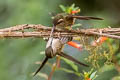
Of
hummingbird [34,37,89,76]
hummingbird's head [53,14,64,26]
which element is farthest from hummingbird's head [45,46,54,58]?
hummingbird's head [53,14,64,26]

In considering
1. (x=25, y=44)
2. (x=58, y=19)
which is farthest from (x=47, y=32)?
(x=25, y=44)

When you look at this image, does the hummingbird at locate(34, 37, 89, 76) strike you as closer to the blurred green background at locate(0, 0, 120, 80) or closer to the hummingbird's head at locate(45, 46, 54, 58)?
the hummingbird's head at locate(45, 46, 54, 58)

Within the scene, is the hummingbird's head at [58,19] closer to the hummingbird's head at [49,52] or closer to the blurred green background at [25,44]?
the hummingbird's head at [49,52]

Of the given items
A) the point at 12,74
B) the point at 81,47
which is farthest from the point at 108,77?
the point at 81,47

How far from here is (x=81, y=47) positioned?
4.30 feet

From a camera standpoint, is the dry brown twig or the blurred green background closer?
the dry brown twig

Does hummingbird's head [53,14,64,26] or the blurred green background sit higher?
hummingbird's head [53,14,64,26]

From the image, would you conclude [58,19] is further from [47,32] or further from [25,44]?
[25,44]

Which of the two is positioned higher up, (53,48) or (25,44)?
(53,48)

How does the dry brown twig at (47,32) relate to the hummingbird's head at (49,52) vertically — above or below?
above

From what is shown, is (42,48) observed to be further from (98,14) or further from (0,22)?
(98,14)

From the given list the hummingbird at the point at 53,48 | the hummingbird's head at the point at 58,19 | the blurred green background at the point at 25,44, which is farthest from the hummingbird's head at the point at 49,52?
the blurred green background at the point at 25,44

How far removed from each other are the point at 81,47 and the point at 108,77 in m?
0.82

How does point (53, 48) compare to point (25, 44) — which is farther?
point (25, 44)
